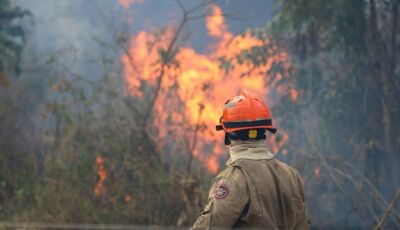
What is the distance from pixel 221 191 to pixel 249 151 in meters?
0.32

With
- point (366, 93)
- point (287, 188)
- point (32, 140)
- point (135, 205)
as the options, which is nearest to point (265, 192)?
point (287, 188)

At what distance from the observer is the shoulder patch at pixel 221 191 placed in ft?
9.18

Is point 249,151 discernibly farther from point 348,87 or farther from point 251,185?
point 348,87

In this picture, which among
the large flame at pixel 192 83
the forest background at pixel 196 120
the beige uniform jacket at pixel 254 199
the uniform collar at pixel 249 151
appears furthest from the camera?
the large flame at pixel 192 83

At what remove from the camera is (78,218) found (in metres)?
7.80

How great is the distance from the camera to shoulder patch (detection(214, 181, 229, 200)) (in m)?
2.80

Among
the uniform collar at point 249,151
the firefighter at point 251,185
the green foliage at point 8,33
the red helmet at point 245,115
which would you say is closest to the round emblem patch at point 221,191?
the firefighter at point 251,185

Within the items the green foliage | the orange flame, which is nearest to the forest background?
the orange flame

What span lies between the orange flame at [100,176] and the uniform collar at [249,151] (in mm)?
5786

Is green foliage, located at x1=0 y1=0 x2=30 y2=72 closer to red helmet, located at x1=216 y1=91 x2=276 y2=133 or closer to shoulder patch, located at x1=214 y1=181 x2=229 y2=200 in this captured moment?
red helmet, located at x1=216 y1=91 x2=276 y2=133

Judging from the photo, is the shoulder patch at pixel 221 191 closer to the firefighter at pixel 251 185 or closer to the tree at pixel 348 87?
the firefighter at pixel 251 185

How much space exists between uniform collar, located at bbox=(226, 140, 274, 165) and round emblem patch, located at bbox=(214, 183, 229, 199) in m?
0.21

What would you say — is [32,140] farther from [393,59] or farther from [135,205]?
[393,59]

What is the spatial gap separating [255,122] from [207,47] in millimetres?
10635
